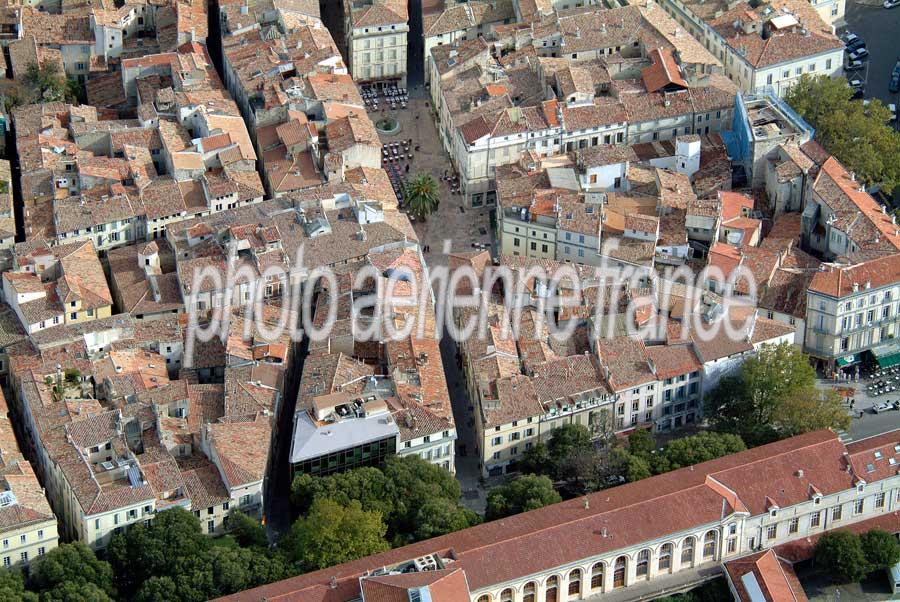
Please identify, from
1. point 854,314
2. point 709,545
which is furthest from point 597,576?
point 854,314

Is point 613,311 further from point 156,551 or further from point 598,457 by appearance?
point 156,551

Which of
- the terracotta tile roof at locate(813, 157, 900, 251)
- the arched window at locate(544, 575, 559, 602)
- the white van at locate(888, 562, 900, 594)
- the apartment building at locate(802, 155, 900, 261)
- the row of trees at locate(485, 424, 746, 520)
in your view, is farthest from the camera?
the terracotta tile roof at locate(813, 157, 900, 251)

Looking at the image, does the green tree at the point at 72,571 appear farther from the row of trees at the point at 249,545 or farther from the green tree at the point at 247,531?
the green tree at the point at 247,531

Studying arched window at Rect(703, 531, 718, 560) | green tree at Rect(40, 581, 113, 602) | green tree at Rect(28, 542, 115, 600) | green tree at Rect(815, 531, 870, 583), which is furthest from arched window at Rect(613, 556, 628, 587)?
green tree at Rect(40, 581, 113, 602)

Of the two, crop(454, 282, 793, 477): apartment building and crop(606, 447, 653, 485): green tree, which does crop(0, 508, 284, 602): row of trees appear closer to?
crop(454, 282, 793, 477): apartment building

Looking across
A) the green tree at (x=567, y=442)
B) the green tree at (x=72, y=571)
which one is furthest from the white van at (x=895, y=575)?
the green tree at (x=72, y=571)

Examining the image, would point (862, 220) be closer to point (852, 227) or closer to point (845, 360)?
point (852, 227)

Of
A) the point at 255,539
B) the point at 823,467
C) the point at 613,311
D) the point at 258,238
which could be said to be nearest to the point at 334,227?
the point at 258,238
